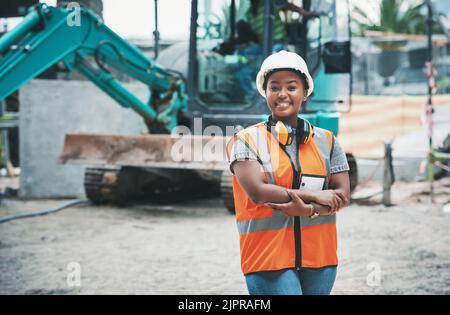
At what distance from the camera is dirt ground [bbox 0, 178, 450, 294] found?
485cm

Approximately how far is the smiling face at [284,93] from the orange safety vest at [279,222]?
0.08m

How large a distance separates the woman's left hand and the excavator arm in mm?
4451

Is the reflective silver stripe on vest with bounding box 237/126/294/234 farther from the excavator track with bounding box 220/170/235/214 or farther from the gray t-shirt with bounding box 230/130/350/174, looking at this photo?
the excavator track with bounding box 220/170/235/214

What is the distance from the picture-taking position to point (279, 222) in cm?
211

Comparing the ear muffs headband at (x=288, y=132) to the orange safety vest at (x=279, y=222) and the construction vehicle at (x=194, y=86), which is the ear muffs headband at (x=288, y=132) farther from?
the construction vehicle at (x=194, y=86)

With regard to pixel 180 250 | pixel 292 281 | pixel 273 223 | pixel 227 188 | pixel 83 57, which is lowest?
pixel 180 250

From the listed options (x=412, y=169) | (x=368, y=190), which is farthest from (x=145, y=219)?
(x=412, y=169)

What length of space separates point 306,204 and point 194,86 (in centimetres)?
619

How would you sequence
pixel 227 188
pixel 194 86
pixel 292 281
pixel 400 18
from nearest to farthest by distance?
pixel 292 281 < pixel 227 188 < pixel 194 86 < pixel 400 18

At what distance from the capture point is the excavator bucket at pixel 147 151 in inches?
299

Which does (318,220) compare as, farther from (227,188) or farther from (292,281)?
(227,188)

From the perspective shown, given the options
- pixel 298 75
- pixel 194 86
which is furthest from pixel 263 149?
pixel 194 86

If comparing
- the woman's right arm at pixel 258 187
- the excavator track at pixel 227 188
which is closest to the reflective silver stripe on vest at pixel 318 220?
the woman's right arm at pixel 258 187
